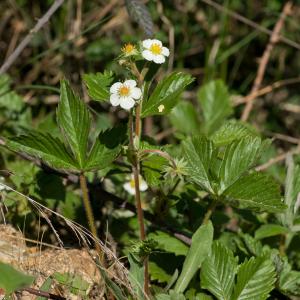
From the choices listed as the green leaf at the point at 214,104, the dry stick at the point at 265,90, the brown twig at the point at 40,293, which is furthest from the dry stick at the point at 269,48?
the brown twig at the point at 40,293

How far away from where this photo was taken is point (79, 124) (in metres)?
1.83

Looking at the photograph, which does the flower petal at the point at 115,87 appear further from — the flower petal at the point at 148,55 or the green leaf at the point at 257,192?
the green leaf at the point at 257,192

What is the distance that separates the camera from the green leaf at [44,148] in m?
1.80

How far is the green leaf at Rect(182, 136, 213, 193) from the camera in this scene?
1812 mm

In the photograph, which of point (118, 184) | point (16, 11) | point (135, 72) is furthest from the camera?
point (16, 11)

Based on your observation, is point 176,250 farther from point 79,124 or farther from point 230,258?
point 79,124

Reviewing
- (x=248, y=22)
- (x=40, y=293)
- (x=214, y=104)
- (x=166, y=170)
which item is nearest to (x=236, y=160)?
(x=166, y=170)

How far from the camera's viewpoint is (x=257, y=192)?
1744 mm

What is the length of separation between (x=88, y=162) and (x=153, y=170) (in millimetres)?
191

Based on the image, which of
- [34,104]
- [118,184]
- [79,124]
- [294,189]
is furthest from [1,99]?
[294,189]

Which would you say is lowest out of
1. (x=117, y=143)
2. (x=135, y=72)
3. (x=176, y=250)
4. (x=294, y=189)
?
(x=176, y=250)

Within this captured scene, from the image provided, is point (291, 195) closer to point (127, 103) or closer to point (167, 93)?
point (167, 93)

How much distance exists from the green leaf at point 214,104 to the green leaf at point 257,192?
89 centimetres

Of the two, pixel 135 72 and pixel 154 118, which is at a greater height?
pixel 135 72
